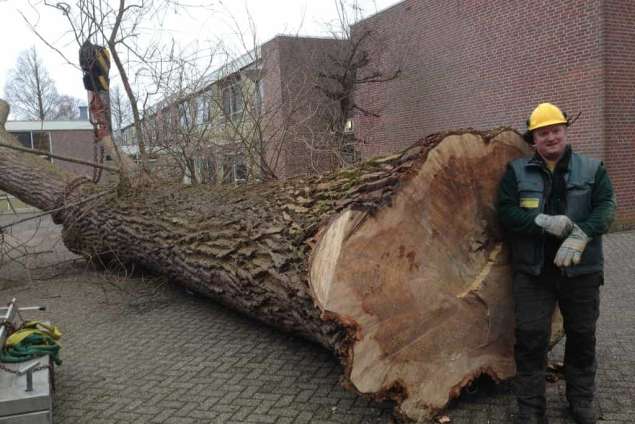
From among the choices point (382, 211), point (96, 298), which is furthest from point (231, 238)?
point (96, 298)

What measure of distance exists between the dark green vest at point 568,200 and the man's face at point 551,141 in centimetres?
7

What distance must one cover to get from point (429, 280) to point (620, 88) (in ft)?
29.6

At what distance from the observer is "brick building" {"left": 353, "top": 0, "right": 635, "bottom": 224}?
1009cm

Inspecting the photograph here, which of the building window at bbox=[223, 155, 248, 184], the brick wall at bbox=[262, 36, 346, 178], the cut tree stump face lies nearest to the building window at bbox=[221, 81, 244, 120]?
the brick wall at bbox=[262, 36, 346, 178]

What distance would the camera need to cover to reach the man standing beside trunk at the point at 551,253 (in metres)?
2.92

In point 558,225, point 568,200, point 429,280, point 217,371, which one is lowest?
point 217,371

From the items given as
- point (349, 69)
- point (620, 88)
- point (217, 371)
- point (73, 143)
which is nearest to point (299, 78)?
point (349, 69)

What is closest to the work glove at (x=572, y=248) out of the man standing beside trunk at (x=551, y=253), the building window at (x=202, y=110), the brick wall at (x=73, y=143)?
the man standing beside trunk at (x=551, y=253)

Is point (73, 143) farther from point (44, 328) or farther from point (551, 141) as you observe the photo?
point (551, 141)

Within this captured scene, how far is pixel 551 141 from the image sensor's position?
2936 millimetres

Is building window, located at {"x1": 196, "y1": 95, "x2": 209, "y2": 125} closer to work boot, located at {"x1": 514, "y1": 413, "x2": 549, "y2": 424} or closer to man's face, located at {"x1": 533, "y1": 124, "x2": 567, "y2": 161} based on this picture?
man's face, located at {"x1": 533, "y1": 124, "x2": 567, "y2": 161}

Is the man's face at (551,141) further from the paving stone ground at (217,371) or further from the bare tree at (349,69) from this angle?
the bare tree at (349,69)

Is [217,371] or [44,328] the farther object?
[217,371]

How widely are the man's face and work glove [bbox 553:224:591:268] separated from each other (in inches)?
16.7
